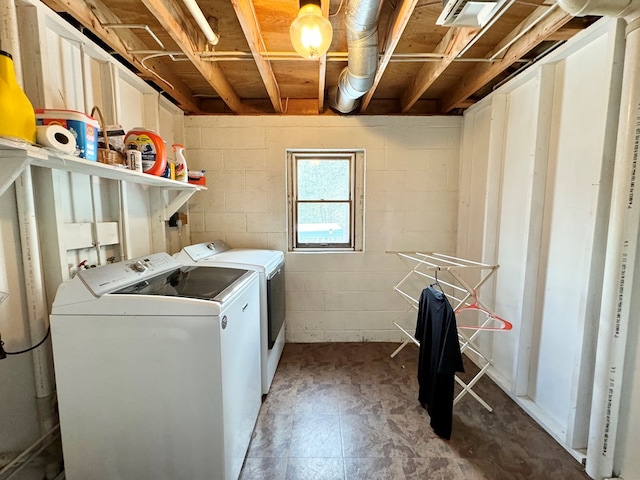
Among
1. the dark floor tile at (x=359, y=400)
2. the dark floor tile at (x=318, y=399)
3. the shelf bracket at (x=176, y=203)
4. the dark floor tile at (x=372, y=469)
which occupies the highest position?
the shelf bracket at (x=176, y=203)

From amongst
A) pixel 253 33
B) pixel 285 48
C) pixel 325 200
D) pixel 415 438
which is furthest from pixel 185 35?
pixel 415 438

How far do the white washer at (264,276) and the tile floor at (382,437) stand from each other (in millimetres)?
235

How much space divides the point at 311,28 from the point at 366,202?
1.65 metres

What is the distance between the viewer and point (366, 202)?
274cm

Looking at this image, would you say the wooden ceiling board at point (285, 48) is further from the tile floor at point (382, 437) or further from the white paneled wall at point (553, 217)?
the tile floor at point (382, 437)

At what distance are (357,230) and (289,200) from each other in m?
0.74

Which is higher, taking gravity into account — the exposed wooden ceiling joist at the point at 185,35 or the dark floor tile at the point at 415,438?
the exposed wooden ceiling joist at the point at 185,35

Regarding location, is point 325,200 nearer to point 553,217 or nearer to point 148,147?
point 148,147

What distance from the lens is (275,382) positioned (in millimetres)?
2211

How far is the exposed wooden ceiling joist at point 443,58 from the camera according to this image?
62.2 inches

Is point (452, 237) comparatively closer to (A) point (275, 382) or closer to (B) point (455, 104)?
(B) point (455, 104)

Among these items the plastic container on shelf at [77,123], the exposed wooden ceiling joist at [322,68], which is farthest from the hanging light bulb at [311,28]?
the plastic container on shelf at [77,123]

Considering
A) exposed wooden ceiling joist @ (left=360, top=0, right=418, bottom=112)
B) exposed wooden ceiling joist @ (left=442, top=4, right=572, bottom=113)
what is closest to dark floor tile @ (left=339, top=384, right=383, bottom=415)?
exposed wooden ceiling joist @ (left=360, top=0, right=418, bottom=112)

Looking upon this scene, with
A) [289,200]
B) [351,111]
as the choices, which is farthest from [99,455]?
[351,111]
